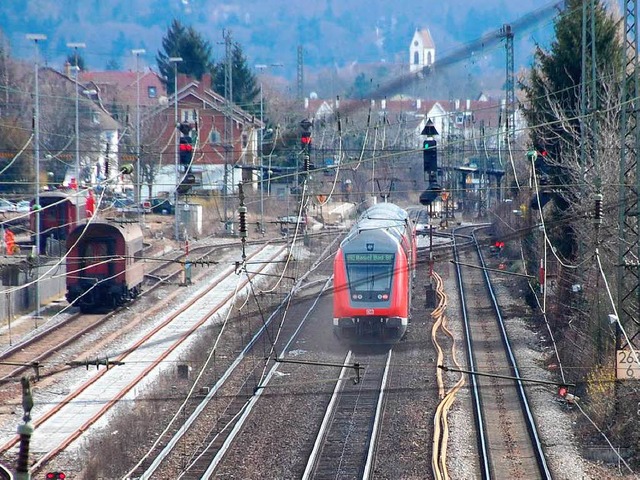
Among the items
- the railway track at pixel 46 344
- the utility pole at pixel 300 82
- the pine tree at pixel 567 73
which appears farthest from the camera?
the utility pole at pixel 300 82

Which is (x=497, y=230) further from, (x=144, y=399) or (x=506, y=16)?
(x=506, y=16)

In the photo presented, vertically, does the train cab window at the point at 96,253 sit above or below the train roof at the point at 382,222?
below

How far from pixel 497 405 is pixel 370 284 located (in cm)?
390

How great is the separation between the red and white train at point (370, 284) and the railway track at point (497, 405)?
54.4 inches

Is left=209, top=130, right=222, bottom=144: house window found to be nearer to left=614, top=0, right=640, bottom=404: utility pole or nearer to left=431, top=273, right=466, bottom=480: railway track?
left=431, top=273, right=466, bottom=480: railway track

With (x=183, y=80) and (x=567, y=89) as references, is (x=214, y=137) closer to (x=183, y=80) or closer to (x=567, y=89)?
(x=183, y=80)

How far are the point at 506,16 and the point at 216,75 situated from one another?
126058 mm

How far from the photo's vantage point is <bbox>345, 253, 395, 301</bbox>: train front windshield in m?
19.1

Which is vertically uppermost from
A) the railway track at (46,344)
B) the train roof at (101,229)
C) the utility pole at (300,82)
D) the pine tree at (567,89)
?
the utility pole at (300,82)

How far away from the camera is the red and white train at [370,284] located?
19078 mm

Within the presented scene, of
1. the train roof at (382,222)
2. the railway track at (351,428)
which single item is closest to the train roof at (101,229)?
the train roof at (382,222)

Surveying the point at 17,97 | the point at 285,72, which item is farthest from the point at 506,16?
the point at 17,97

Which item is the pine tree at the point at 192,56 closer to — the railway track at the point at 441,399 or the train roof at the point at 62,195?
the train roof at the point at 62,195

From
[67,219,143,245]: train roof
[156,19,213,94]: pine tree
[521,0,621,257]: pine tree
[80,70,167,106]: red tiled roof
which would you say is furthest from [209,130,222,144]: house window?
[521,0,621,257]: pine tree
